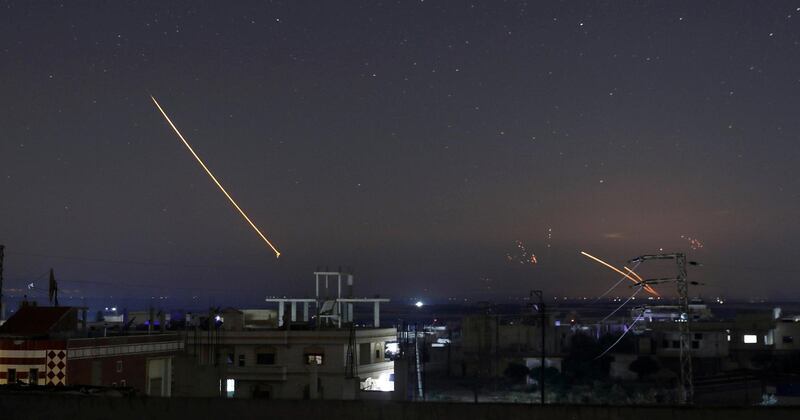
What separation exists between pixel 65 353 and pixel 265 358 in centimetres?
1489

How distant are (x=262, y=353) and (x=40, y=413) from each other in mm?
26821

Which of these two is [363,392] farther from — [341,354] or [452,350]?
[452,350]

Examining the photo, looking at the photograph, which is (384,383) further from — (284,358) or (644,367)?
(644,367)

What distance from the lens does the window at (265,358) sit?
4106 cm

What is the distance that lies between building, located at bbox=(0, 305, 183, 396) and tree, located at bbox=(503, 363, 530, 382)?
3603cm

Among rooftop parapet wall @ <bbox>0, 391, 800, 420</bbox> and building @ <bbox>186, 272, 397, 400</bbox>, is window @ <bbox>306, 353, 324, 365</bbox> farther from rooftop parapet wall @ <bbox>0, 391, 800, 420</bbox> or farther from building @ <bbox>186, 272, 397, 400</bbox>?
rooftop parapet wall @ <bbox>0, 391, 800, 420</bbox>

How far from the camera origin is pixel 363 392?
33438 millimetres

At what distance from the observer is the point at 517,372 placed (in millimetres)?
63219

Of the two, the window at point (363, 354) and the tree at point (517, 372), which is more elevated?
the window at point (363, 354)

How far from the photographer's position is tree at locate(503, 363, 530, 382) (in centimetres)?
6300

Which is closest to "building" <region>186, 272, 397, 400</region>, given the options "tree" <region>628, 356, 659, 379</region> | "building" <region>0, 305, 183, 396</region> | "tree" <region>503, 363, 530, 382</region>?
"building" <region>0, 305, 183, 396</region>

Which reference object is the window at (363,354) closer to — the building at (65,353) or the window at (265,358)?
the window at (265,358)

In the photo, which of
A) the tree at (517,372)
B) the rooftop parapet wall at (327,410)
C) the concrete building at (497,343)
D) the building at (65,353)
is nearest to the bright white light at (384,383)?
the building at (65,353)

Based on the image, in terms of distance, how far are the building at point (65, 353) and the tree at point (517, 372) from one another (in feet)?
118
